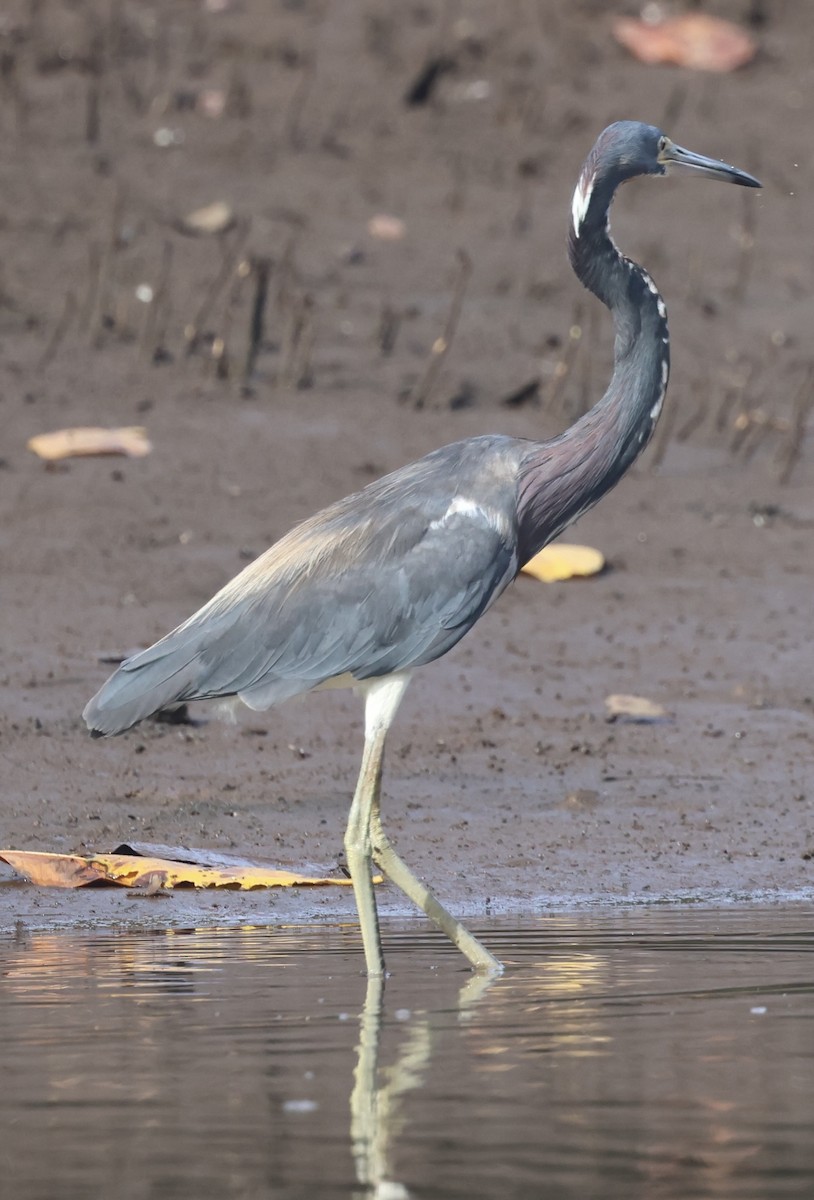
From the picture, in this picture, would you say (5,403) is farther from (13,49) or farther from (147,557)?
(13,49)

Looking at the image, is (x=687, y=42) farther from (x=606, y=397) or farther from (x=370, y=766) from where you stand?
(x=370, y=766)

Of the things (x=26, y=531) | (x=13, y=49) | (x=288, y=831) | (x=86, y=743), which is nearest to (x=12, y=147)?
(x=13, y=49)

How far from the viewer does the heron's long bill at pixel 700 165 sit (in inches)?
257

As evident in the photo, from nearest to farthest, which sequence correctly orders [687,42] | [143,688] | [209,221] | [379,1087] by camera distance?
[379,1087] → [143,688] → [209,221] → [687,42]

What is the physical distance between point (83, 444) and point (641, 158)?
4363mm

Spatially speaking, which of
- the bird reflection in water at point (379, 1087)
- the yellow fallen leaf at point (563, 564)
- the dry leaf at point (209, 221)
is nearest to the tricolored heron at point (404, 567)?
the bird reflection in water at point (379, 1087)

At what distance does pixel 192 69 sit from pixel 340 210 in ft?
6.89

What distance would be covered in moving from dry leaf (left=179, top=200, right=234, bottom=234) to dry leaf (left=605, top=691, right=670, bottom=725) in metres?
5.57

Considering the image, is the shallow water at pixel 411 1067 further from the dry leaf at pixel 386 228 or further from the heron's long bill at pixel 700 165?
the dry leaf at pixel 386 228

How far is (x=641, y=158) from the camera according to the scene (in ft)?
21.5

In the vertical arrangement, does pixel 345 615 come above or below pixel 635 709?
above

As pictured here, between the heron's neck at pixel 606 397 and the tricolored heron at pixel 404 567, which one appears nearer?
the tricolored heron at pixel 404 567

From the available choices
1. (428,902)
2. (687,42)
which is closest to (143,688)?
(428,902)

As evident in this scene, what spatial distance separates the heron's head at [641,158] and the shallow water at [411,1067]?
2.27 metres
